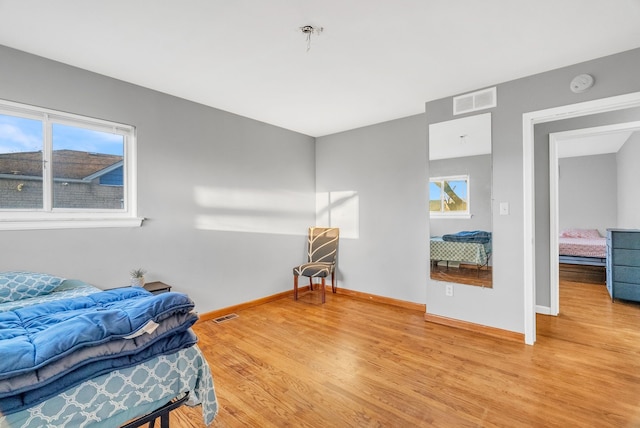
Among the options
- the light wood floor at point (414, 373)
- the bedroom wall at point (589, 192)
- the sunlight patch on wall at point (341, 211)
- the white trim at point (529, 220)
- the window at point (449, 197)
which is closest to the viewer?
the light wood floor at point (414, 373)

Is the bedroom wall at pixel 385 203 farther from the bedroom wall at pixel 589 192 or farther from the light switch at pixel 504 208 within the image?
the bedroom wall at pixel 589 192

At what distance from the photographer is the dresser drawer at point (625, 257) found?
3.86 meters

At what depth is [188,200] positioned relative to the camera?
11.1ft

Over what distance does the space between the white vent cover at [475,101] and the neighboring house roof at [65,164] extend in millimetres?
3504

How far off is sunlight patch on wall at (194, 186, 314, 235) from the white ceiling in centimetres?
121

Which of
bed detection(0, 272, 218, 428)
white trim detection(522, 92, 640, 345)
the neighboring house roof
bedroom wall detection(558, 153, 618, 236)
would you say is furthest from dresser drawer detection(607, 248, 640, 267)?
the neighboring house roof

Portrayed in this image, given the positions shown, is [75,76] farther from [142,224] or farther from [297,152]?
[297,152]

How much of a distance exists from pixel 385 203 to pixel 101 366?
11.8 ft

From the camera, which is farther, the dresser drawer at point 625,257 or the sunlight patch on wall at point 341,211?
the sunlight patch on wall at point 341,211

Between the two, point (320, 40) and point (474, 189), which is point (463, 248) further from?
point (320, 40)

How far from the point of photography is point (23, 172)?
242 cm

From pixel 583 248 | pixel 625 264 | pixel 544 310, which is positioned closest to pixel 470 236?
pixel 544 310

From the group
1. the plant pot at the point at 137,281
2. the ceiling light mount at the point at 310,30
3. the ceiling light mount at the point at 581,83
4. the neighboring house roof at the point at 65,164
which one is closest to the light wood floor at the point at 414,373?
the plant pot at the point at 137,281

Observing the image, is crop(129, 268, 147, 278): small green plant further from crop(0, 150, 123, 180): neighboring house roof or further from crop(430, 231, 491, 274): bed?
crop(430, 231, 491, 274): bed
